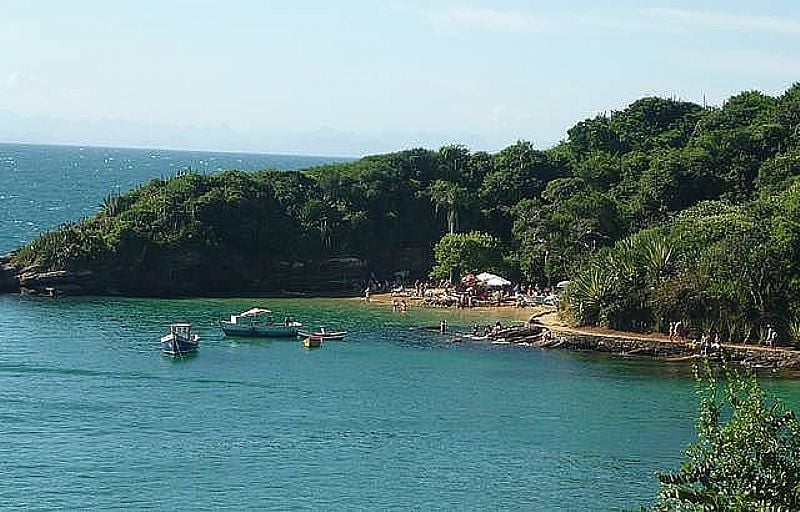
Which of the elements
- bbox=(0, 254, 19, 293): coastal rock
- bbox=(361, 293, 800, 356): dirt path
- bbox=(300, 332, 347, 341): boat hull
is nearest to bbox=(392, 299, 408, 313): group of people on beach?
bbox=(361, 293, 800, 356): dirt path

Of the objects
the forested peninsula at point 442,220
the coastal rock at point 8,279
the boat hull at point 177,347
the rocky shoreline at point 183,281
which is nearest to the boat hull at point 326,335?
the boat hull at point 177,347

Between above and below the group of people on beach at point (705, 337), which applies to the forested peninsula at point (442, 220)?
above

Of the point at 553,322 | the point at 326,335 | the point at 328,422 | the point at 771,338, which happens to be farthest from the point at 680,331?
the point at 328,422

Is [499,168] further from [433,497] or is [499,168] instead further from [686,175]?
[433,497]

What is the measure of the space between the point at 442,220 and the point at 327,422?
45.1 meters

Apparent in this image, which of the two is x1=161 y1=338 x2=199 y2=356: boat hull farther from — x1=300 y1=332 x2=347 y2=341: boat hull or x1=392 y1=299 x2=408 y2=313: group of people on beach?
x1=392 y1=299 x2=408 y2=313: group of people on beach

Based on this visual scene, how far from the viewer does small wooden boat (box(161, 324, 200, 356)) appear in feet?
175

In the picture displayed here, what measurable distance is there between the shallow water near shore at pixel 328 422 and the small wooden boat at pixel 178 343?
0.74 metres

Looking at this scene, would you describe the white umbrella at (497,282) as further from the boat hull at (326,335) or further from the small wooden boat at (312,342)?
the small wooden boat at (312,342)

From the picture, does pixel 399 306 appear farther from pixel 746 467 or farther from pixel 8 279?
pixel 746 467

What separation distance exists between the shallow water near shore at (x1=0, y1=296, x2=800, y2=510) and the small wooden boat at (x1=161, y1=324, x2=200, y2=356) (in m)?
0.74

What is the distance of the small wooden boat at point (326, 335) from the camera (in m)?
58.6

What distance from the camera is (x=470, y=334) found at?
200 feet

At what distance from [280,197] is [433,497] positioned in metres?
51.9
